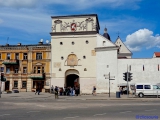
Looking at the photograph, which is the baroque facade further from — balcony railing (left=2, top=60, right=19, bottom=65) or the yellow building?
balcony railing (left=2, top=60, right=19, bottom=65)

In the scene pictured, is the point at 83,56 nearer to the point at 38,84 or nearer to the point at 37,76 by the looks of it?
the point at 37,76

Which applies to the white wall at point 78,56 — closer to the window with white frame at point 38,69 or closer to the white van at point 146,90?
the window with white frame at point 38,69

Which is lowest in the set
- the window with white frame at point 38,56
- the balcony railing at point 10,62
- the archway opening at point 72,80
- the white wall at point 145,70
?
the archway opening at point 72,80

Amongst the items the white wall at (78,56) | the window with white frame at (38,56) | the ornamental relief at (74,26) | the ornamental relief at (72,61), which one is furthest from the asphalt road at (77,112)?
the window with white frame at (38,56)

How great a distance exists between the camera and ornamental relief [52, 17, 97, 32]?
163 feet

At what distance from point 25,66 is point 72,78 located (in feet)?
34.8

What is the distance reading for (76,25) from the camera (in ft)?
166

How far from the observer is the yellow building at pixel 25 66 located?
50875mm

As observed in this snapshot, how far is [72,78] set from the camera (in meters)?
52.0

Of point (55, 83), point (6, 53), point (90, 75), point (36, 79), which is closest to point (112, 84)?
point (90, 75)

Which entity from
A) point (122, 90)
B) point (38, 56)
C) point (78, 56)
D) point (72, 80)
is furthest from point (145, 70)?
point (38, 56)

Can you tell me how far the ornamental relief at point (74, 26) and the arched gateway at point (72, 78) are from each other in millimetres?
8925

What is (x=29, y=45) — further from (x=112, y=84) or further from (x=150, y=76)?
(x=150, y=76)

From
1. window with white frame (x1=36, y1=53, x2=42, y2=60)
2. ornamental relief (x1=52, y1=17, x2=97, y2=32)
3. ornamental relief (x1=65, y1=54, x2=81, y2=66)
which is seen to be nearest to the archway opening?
ornamental relief (x1=65, y1=54, x2=81, y2=66)
